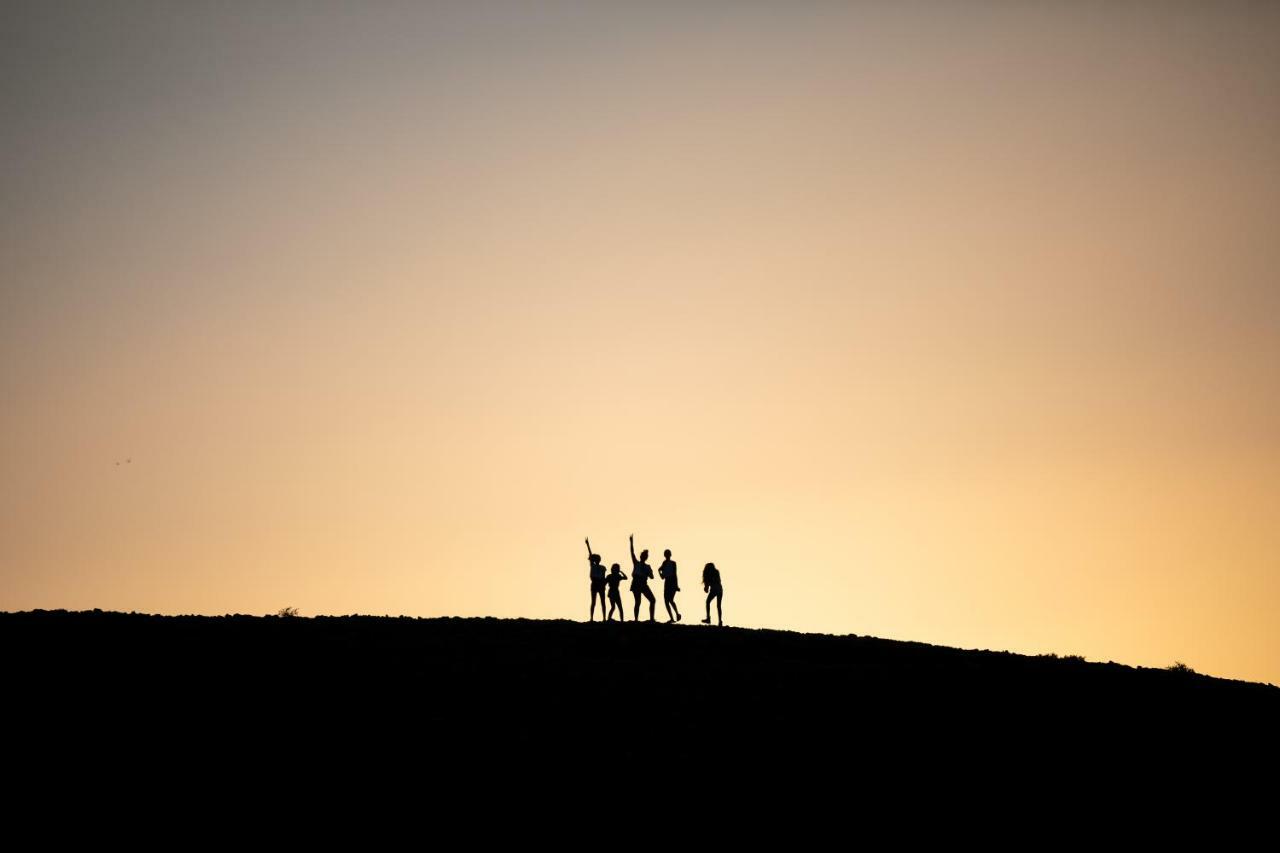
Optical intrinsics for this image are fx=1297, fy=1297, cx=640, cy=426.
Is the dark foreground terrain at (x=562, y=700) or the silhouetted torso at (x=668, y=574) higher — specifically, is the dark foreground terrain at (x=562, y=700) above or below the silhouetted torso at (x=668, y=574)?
below

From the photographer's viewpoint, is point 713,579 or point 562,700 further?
point 713,579

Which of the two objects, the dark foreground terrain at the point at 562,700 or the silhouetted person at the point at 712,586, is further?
the silhouetted person at the point at 712,586

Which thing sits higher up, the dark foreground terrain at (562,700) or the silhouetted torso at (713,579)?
the silhouetted torso at (713,579)

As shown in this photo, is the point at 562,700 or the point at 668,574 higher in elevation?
the point at 668,574

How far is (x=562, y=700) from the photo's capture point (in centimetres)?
2973

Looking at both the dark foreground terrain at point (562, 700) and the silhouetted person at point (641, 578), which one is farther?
the silhouetted person at point (641, 578)

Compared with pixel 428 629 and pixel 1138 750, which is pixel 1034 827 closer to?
pixel 1138 750

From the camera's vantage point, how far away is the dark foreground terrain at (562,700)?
26.7 m

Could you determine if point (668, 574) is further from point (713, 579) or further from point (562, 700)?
point (562, 700)

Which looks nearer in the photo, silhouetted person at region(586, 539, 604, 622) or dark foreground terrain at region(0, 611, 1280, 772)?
dark foreground terrain at region(0, 611, 1280, 772)

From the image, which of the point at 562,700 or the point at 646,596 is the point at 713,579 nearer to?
the point at 646,596

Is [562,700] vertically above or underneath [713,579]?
underneath

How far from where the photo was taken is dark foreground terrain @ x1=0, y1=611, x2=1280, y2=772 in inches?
1052

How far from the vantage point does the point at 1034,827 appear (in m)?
25.3
